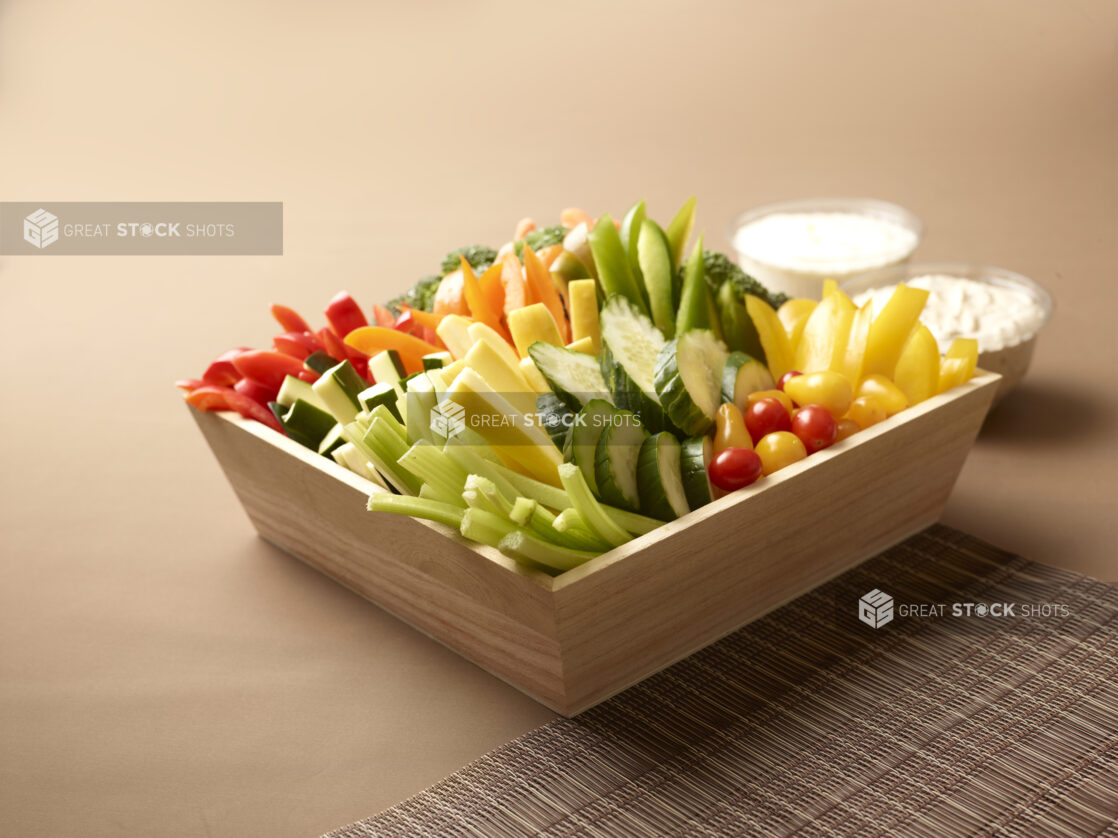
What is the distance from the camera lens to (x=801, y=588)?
217cm

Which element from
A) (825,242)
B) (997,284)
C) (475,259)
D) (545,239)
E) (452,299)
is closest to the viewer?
(452,299)

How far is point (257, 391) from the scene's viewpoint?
238cm

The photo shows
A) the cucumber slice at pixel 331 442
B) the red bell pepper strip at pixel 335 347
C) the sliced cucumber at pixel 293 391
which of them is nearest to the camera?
the cucumber slice at pixel 331 442

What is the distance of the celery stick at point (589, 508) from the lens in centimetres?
175

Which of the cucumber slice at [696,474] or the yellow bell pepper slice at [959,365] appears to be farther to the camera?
the yellow bell pepper slice at [959,365]

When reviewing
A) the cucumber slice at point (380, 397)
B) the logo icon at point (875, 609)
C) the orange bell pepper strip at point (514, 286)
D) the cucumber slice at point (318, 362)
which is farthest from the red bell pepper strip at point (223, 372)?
the logo icon at point (875, 609)

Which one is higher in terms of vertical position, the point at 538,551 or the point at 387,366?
the point at 387,366

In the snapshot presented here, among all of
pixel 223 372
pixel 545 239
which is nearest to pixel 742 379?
pixel 545 239

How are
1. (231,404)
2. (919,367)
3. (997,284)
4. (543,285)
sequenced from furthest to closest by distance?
(997,284)
(543,285)
(231,404)
(919,367)

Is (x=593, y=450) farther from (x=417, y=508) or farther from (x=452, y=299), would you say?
(x=452, y=299)

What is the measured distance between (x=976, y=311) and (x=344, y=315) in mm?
1478

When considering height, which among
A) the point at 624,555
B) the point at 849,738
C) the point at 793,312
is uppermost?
the point at 793,312

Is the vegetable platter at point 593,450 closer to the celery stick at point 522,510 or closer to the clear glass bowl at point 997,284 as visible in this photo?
the celery stick at point 522,510

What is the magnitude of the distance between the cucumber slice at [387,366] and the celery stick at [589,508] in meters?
0.52
